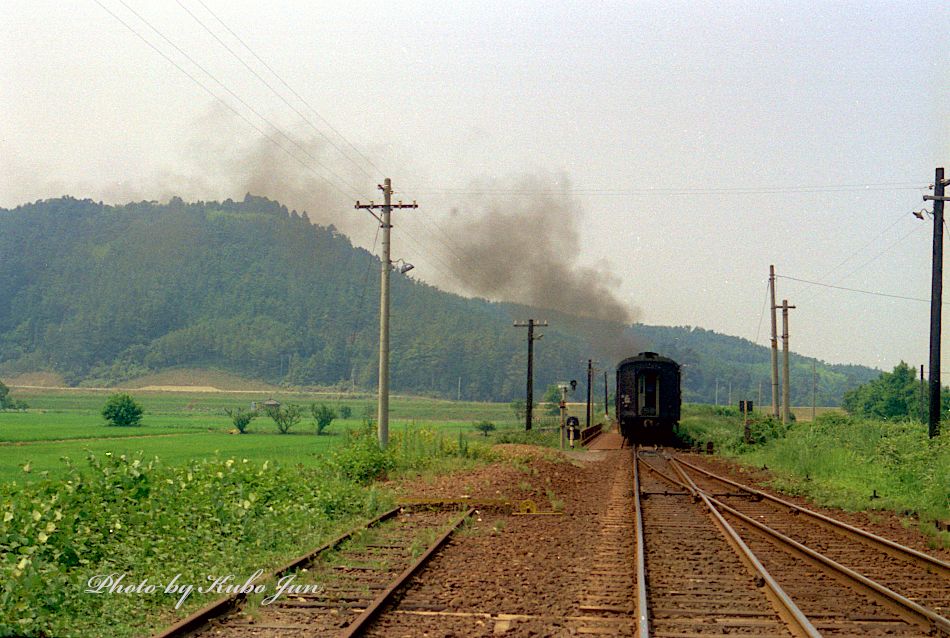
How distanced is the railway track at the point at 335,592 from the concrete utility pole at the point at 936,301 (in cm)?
1547

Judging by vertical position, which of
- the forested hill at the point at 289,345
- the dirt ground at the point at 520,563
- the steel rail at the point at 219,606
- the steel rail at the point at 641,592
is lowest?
the dirt ground at the point at 520,563

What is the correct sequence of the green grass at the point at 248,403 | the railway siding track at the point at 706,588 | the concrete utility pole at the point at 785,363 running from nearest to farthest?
the railway siding track at the point at 706,588
the concrete utility pole at the point at 785,363
the green grass at the point at 248,403

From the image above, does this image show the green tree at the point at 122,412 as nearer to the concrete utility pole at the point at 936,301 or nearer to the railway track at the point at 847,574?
the concrete utility pole at the point at 936,301

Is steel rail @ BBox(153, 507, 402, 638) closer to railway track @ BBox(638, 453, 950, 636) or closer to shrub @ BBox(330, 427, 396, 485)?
railway track @ BBox(638, 453, 950, 636)

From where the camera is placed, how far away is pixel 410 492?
57.6ft

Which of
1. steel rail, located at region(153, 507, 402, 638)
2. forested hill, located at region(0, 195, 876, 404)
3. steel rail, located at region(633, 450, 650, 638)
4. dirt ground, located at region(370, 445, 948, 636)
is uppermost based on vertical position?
forested hill, located at region(0, 195, 876, 404)

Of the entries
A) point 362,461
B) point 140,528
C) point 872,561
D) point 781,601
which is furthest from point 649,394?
point 781,601

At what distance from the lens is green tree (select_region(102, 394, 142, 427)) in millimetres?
57562

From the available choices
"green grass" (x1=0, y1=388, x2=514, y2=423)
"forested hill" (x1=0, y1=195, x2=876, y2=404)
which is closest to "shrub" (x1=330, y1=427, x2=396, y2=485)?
"green grass" (x1=0, y1=388, x2=514, y2=423)

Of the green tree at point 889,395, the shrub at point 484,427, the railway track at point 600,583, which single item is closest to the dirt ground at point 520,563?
the railway track at point 600,583

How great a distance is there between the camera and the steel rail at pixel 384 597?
673 centimetres

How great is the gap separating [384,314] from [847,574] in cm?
1707

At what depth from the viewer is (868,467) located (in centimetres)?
2048

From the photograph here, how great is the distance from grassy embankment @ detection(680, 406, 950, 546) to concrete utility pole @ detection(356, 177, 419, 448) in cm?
1018
